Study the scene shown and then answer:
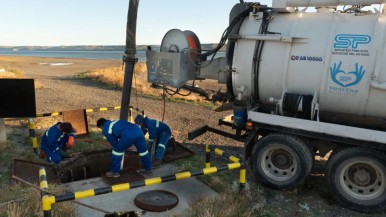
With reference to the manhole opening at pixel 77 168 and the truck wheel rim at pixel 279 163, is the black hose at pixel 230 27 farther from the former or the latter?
the manhole opening at pixel 77 168

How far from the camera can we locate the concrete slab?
5.27 m

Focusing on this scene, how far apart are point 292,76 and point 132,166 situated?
4.28 m

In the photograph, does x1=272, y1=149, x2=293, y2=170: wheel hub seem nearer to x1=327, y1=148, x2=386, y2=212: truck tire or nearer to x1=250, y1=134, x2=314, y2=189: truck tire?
x1=250, y1=134, x2=314, y2=189: truck tire

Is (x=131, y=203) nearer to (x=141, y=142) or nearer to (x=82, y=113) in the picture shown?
(x=141, y=142)

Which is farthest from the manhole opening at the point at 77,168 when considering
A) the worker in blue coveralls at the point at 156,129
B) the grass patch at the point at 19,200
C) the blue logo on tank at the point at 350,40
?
the blue logo on tank at the point at 350,40

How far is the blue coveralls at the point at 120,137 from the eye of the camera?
6.43 metres

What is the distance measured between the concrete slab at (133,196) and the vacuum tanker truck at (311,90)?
1238mm

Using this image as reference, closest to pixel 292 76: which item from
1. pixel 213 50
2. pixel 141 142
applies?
pixel 213 50

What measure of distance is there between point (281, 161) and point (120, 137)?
10.2 ft

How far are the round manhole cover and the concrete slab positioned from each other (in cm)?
7

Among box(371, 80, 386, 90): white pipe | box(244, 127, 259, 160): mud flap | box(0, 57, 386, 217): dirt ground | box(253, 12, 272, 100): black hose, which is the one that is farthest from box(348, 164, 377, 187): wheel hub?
box(253, 12, 272, 100): black hose

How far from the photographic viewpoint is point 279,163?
6.42 m

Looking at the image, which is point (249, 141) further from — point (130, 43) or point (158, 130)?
point (130, 43)

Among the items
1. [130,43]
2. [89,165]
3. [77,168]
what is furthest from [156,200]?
[130,43]
